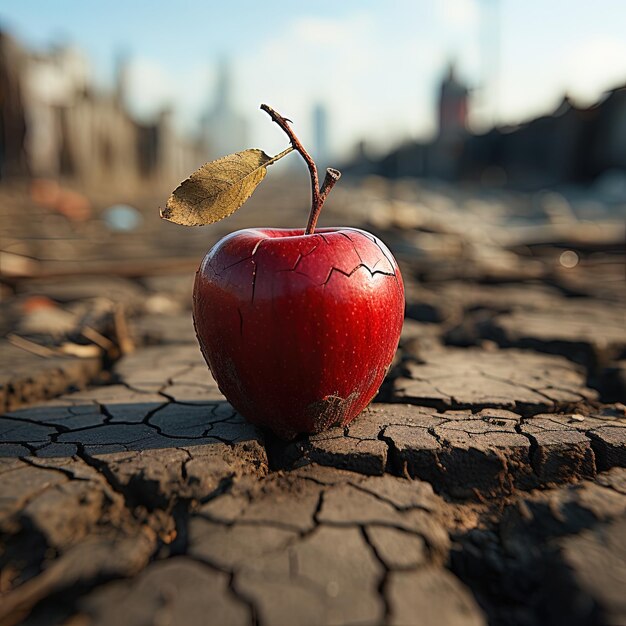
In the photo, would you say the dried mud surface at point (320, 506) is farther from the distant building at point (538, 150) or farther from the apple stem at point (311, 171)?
the distant building at point (538, 150)

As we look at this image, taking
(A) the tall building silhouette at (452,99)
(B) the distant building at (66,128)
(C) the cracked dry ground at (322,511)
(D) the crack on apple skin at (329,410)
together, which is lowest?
(C) the cracked dry ground at (322,511)

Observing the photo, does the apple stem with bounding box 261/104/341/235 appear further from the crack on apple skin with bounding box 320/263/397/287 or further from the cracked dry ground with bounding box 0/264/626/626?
the cracked dry ground with bounding box 0/264/626/626

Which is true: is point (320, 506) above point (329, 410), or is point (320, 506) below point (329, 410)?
below

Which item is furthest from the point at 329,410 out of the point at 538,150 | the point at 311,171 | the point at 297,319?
the point at 538,150

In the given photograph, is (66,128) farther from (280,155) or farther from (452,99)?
(452,99)

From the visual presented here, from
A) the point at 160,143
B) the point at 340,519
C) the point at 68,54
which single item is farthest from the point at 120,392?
the point at 160,143

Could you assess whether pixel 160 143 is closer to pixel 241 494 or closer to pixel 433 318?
pixel 433 318

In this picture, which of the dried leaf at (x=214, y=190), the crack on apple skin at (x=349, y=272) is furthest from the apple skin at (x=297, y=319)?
the dried leaf at (x=214, y=190)
